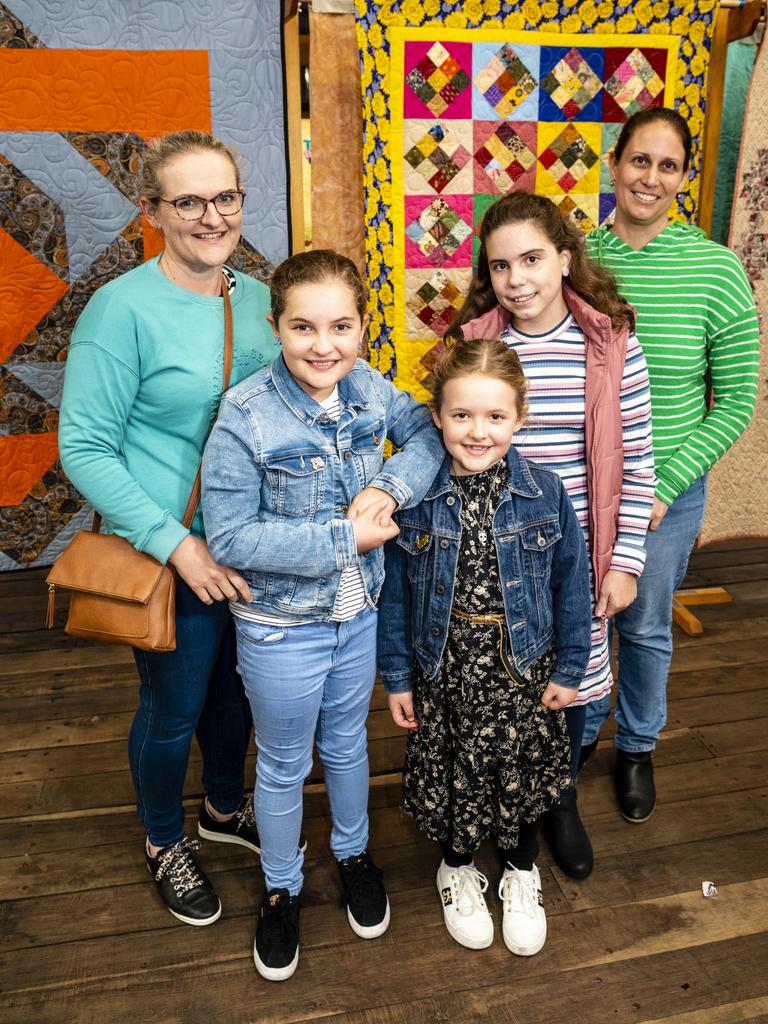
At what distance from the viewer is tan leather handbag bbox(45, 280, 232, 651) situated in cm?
130

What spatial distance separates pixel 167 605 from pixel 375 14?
1.80 metres

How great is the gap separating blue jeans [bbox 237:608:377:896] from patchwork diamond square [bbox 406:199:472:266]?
144 cm

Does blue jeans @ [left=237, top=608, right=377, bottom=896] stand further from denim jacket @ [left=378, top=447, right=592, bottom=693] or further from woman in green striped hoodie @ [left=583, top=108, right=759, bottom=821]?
woman in green striped hoodie @ [left=583, top=108, right=759, bottom=821]

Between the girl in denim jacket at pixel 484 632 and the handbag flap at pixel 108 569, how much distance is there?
1.33ft

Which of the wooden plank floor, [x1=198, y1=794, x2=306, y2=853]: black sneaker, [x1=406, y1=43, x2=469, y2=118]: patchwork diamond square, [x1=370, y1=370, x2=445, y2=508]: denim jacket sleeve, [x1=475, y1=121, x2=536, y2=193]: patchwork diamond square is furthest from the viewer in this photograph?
[x1=475, y1=121, x2=536, y2=193]: patchwork diamond square

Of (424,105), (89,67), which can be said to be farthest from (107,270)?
(424,105)

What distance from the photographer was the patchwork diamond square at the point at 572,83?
7.82 feet

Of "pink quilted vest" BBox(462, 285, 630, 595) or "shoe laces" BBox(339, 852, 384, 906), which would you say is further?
"shoe laces" BBox(339, 852, 384, 906)

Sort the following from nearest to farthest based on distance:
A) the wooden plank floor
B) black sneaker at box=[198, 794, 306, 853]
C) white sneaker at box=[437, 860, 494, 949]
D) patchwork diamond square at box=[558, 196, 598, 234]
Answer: the wooden plank floor
white sneaker at box=[437, 860, 494, 949]
black sneaker at box=[198, 794, 306, 853]
patchwork diamond square at box=[558, 196, 598, 234]

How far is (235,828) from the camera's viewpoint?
69.8 inches

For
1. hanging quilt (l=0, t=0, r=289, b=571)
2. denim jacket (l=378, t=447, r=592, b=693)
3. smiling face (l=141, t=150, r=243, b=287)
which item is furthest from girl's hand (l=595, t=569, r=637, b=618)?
hanging quilt (l=0, t=0, r=289, b=571)

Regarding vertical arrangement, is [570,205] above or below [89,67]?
below

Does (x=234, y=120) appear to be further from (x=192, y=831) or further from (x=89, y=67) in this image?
(x=192, y=831)

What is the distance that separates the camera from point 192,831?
1827 mm
